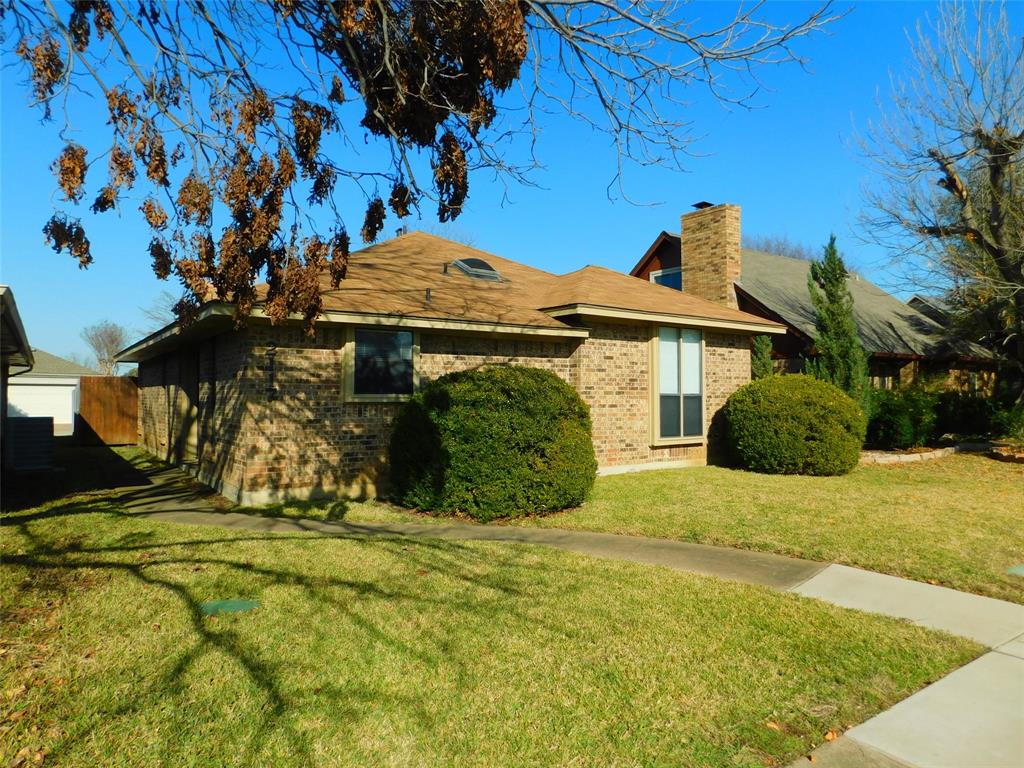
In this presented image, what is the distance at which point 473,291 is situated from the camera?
559 inches

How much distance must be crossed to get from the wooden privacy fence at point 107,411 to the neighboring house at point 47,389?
941 cm

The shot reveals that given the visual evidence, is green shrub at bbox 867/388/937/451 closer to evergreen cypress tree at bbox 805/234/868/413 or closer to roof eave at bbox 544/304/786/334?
evergreen cypress tree at bbox 805/234/868/413

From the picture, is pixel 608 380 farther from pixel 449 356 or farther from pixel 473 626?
pixel 473 626

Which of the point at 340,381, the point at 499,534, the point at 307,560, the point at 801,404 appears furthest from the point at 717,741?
the point at 801,404

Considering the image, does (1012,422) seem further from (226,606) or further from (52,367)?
(52,367)

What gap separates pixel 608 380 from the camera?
14.1m

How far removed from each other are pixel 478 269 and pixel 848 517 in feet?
31.3

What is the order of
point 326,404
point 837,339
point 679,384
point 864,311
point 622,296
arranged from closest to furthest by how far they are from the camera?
point 326,404, point 622,296, point 679,384, point 837,339, point 864,311

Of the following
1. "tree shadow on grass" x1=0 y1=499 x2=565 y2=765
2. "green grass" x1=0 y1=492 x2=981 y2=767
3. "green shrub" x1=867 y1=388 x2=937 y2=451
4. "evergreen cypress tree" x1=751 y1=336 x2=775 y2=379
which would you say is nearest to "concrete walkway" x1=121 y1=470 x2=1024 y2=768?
"green grass" x1=0 y1=492 x2=981 y2=767

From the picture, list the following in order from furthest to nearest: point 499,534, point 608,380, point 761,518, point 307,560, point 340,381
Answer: point 608,380 → point 340,381 → point 761,518 → point 499,534 → point 307,560

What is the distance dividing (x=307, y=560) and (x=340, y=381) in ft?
14.6

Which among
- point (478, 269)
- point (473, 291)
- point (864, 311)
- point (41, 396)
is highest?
point (864, 311)

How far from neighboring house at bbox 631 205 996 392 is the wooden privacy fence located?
18.6 meters

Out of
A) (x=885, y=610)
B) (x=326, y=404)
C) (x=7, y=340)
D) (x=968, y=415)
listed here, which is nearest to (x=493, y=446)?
(x=326, y=404)
